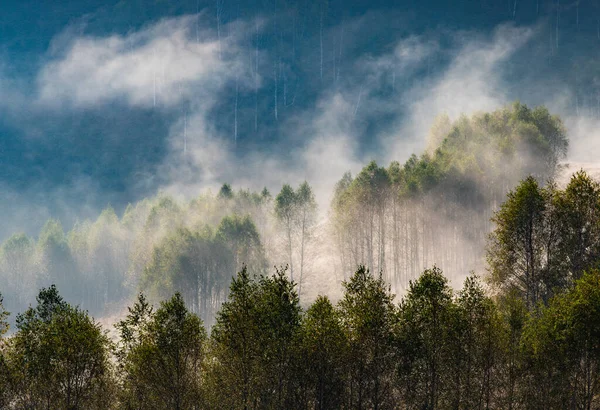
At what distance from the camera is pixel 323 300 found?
3253 cm

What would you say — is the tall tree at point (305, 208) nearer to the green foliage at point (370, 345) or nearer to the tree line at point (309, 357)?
the tree line at point (309, 357)

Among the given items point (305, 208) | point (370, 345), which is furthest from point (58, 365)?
point (305, 208)

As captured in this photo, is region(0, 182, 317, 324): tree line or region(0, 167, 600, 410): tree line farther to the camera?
region(0, 182, 317, 324): tree line

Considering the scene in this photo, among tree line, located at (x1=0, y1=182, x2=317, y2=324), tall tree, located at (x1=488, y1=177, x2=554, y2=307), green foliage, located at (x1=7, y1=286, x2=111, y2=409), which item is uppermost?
tree line, located at (x1=0, y1=182, x2=317, y2=324)

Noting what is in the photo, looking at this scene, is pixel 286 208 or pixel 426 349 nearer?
pixel 426 349

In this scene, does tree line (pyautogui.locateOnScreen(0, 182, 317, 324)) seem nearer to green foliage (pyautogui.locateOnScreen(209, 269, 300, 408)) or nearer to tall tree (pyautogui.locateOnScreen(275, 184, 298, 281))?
tall tree (pyautogui.locateOnScreen(275, 184, 298, 281))

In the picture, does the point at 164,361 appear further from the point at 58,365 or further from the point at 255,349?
the point at 58,365

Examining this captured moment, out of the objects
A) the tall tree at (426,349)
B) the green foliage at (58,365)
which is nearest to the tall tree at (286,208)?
the green foliage at (58,365)

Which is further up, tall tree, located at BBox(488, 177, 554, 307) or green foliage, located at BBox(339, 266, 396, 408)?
tall tree, located at BBox(488, 177, 554, 307)

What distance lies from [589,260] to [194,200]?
88.5 meters

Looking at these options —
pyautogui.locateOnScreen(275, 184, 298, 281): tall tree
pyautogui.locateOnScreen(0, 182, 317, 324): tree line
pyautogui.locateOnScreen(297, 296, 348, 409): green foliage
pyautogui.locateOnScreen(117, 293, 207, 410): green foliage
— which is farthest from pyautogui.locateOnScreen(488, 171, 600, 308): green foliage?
pyautogui.locateOnScreen(275, 184, 298, 281): tall tree

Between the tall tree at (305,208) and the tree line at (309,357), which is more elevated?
the tall tree at (305,208)

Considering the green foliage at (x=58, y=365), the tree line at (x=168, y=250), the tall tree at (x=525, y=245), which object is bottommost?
the green foliage at (x=58, y=365)

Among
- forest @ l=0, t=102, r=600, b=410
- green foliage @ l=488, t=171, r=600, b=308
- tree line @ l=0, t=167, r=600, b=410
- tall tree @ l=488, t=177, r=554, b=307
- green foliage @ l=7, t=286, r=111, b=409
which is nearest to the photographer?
forest @ l=0, t=102, r=600, b=410
